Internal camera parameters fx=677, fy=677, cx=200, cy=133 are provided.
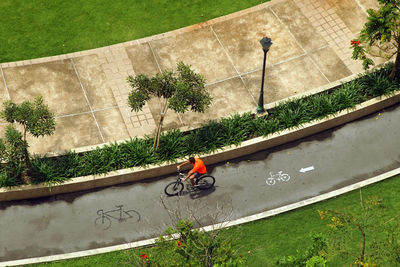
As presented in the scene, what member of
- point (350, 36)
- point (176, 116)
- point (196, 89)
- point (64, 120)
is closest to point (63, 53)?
point (64, 120)

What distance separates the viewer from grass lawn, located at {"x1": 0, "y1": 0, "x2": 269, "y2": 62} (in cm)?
2833

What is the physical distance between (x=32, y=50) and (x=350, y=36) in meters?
13.3

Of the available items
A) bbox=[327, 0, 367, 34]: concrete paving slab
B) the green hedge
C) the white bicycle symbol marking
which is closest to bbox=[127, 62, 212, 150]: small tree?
the green hedge

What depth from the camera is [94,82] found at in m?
27.5

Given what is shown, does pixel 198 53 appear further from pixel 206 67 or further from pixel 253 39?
pixel 253 39

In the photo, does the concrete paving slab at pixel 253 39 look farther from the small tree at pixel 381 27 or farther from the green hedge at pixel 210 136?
the small tree at pixel 381 27

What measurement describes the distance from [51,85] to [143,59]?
3887 millimetres

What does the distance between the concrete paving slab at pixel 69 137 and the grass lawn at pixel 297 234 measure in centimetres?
466

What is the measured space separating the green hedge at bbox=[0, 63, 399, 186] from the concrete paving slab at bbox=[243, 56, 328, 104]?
31.2 inches

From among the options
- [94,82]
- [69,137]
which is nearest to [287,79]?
[94,82]

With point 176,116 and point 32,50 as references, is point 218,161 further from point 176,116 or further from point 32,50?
point 32,50

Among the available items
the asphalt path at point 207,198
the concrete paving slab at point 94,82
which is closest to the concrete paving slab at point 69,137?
the concrete paving slab at point 94,82

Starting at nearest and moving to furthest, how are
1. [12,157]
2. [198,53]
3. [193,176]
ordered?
[12,157]
[193,176]
[198,53]

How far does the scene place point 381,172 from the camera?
81.7ft
